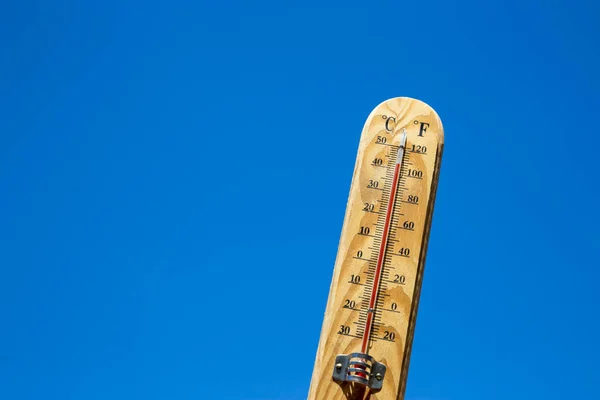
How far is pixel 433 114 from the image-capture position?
6.01 m

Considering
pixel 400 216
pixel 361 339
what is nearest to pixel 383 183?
Answer: pixel 400 216

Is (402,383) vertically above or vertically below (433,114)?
below

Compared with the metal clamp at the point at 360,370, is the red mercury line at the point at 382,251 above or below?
above

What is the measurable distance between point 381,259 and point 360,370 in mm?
741

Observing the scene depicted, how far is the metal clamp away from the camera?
5.39m

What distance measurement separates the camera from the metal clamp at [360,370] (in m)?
5.39

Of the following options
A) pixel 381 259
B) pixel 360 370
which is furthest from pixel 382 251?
pixel 360 370

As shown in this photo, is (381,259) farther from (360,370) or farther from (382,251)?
(360,370)

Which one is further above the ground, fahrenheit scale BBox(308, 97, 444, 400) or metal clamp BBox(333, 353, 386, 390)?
fahrenheit scale BBox(308, 97, 444, 400)

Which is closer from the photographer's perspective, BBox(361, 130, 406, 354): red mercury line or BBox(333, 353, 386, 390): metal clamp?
BBox(333, 353, 386, 390): metal clamp

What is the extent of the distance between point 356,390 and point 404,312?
0.58 m

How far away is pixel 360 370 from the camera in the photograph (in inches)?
213

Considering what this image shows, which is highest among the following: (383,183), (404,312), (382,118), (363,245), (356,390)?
(382,118)

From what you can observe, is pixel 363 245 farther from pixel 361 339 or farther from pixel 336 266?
pixel 361 339
